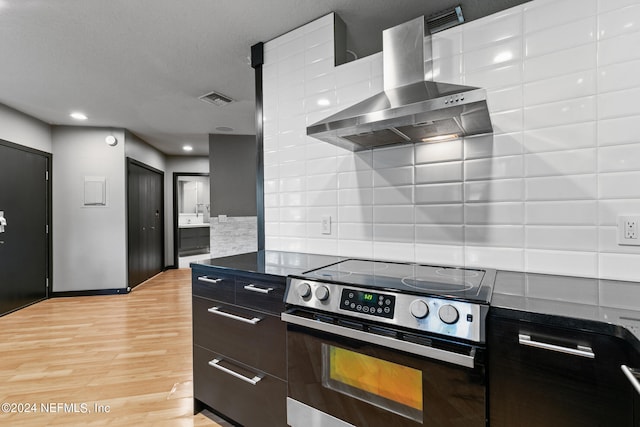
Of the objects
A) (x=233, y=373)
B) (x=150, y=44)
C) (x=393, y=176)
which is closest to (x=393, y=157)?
(x=393, y=176)

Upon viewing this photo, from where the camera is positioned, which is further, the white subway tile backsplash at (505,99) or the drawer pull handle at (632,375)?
the white subway tile backsplash at (505,99)

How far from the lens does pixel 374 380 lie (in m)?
1.14

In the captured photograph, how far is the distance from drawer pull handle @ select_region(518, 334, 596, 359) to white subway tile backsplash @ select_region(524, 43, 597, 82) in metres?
1.17

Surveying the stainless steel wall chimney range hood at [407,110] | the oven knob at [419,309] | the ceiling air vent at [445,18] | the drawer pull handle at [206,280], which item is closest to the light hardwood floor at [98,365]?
the drawer pull handle at [206,280]

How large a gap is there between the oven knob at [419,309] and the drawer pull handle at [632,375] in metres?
0.46

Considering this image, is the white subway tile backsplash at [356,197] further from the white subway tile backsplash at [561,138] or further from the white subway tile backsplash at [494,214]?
the white subway tile backsplash at [561,138]

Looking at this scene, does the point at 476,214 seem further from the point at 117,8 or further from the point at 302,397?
the point at 117,8

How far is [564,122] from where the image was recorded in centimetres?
133

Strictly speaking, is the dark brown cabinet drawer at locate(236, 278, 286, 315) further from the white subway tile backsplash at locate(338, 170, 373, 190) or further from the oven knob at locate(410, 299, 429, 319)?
the white subway tile backsplash at locate(338, 170, 373, 190)

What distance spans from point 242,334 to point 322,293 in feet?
1.99

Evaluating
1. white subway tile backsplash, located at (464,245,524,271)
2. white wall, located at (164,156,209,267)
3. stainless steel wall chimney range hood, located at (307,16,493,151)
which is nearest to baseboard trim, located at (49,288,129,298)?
white wall, located at (164,156,209,267)

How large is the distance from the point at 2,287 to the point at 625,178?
5.55 meters

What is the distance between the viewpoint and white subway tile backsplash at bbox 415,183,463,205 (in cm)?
156

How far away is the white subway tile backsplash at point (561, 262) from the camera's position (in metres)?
1.28
